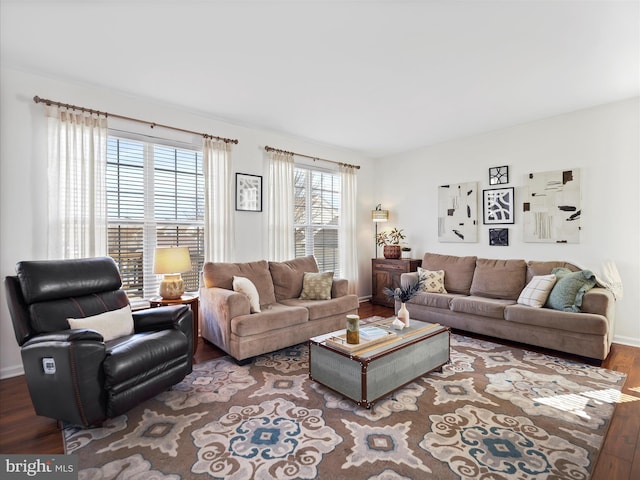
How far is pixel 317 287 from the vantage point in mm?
4105

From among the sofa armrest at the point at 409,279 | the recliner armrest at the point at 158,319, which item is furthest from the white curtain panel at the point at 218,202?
the sofa armrest at the point at 409,279

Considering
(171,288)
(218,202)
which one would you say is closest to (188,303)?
(171,288)

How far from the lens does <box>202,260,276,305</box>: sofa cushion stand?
369 centimetres

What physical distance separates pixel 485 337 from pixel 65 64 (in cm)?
518

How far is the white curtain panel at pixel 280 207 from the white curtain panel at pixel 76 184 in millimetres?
2049

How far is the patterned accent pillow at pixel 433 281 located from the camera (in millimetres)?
4531

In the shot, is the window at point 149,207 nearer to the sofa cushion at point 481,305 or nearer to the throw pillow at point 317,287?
the throw pillow at point 317,287

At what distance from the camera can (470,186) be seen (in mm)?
4977

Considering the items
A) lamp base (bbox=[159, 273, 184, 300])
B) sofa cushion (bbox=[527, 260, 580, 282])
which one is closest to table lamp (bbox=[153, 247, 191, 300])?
lamp base (bbox=[159, 273, 184, 300])

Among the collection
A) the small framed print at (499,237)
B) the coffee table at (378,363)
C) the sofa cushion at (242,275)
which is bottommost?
the coffee table at (378,363)

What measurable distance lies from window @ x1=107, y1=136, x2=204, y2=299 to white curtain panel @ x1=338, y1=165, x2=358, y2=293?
249cm

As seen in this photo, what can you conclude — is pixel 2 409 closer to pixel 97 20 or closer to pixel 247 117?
pixel 97 20

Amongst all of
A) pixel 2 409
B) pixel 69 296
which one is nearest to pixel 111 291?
pixel 69 296

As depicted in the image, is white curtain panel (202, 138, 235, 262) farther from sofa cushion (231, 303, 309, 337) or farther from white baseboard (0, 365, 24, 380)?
white baseboard (0, 365, 24, 380)
